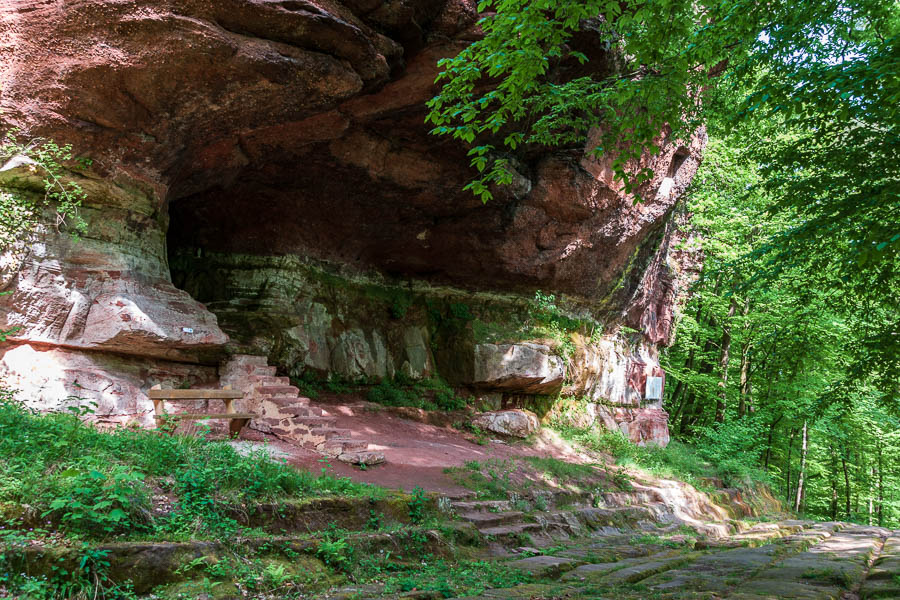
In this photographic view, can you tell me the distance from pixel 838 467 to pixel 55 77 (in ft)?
96.1

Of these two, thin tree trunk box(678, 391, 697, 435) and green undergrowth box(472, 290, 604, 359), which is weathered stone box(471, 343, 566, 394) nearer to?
green undergrowth box(472, 290, 604, 359)

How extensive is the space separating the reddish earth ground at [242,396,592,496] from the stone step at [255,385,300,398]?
739mm

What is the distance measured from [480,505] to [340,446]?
2508 millimetres

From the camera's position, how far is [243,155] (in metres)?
11.2

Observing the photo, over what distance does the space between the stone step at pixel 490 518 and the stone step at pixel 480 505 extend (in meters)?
0.11

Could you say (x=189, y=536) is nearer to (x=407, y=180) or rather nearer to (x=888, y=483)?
(x=407, y=180)

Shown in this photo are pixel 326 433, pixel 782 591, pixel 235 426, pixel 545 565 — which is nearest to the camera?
pixel 782 591

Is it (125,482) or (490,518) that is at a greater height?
(125,482)

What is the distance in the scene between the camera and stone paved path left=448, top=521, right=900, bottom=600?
478cm

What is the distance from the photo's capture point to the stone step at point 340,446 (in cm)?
928

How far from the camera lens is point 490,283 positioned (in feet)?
53.5

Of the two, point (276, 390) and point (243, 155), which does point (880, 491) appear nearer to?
point (276, 390)

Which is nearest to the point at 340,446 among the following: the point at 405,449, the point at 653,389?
the point at 405,449

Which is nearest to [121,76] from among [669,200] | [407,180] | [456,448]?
[407,180]
